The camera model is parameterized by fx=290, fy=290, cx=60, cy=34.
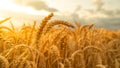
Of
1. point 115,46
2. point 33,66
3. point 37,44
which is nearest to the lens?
point 33,66

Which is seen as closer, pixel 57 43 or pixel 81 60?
pixel 81 60

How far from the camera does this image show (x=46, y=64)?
8.16ft

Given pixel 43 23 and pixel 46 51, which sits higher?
pixel 43 23

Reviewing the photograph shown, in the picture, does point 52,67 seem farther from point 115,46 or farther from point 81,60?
point 115,46

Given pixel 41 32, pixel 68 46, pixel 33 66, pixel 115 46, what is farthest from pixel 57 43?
pixel 115 46

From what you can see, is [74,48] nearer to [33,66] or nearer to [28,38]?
[28,38]

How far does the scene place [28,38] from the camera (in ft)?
9.04

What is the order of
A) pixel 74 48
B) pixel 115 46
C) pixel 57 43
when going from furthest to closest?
pixel 115 46 → pixel 74 48 → pixel 57 43

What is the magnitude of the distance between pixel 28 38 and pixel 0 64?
1.97ft

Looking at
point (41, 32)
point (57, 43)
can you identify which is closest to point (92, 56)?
point (57, 43)

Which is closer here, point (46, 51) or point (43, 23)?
point (43, 23)

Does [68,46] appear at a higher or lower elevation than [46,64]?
higher

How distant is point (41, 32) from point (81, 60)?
58 centimetres

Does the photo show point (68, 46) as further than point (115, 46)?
No
